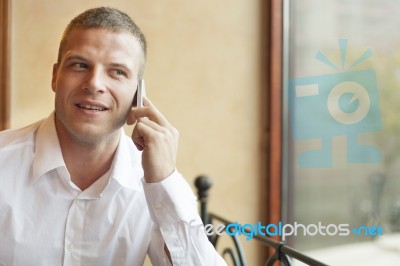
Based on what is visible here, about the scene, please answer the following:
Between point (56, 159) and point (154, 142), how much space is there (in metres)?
0.24

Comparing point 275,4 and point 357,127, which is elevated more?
point 275,4

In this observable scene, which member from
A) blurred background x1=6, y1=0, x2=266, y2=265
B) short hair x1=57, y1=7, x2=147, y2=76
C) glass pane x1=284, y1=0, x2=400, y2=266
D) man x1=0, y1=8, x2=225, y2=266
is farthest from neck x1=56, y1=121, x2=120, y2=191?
glass pane x1=284, y1=0, x2=400, y2=266

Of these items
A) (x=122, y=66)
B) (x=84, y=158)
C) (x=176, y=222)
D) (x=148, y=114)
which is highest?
(x=122, y=66)

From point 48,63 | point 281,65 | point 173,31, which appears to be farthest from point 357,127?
point 48,63

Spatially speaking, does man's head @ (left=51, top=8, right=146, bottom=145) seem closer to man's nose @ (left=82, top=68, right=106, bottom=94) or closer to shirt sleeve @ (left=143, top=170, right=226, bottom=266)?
man's nose @ (left=82, top=68, right=106, bottom=94)

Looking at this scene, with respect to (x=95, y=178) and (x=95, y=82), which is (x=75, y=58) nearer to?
(x=95, y=82)

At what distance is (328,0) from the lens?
198 cm

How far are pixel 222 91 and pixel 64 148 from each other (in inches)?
42.2

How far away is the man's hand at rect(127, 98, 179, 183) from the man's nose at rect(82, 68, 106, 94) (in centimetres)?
8

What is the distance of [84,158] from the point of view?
1.12 meters

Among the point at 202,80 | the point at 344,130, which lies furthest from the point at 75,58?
the point at 344,130

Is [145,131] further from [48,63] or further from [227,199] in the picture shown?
[227,199]

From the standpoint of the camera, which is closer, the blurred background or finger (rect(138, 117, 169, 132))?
finger (rect(138, 117, 169, 132))

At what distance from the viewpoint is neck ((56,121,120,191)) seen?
1.10 meters
